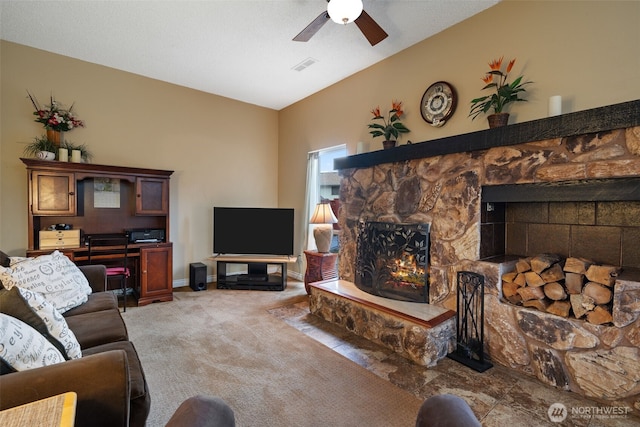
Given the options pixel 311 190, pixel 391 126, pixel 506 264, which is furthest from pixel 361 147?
pixel 506 264

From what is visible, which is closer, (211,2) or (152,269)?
(211,2)

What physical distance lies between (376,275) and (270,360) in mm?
1341

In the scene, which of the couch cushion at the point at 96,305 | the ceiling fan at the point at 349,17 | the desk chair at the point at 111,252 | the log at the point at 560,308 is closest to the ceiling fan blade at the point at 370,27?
the ceiling fan at the point at 349,17

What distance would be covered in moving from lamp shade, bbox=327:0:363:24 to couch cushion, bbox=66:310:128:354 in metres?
2.62

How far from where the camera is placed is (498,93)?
2428 millimetres

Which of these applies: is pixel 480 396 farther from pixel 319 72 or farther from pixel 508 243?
pixel 319 72

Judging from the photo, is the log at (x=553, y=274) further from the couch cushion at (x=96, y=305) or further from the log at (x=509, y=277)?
the couch cushion at (x=96, y=305)

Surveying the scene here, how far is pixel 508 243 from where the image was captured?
2.77m

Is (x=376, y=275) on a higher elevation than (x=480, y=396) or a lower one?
higher

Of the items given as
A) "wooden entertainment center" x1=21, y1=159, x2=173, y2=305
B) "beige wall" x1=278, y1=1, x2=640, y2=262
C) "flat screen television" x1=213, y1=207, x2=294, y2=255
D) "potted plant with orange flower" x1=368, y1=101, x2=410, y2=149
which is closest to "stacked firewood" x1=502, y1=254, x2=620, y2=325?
"beige wall" x1=278, y1=1, x2=640, y2=262

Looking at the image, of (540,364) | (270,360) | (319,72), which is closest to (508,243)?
(540,364)

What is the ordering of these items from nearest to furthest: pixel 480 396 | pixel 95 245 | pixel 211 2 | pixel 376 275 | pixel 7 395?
pixel 7 395
pixel 480 396
pixel 211 2
pixel 376 275
pixel 95 245

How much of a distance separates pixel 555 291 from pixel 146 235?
4.46m

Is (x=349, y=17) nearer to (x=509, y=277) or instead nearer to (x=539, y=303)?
(x=509, y=277)
